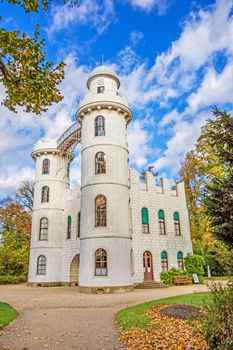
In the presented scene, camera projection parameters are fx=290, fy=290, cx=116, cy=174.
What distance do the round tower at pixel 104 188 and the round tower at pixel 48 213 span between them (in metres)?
7.64

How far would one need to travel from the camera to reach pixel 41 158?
95.4 feet

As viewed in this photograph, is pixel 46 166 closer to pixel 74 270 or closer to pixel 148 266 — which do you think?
pixel 74 270

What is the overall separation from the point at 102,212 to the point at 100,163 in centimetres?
352

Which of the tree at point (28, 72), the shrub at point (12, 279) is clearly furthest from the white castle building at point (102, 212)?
the tree at point (28, 72)

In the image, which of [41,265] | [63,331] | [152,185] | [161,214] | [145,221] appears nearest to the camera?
[63,331]

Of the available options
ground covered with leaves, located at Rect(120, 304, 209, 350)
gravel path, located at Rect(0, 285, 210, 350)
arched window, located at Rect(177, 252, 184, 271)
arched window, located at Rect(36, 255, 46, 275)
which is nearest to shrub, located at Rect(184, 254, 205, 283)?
arched window, located at Rect(177, 252, 184, 271)

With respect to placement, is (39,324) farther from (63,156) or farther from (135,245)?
(63,156)

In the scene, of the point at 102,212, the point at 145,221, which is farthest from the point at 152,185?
the point at 102,212

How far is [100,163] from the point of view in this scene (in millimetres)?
20703

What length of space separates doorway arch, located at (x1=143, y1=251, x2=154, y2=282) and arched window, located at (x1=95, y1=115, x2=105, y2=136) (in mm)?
10153

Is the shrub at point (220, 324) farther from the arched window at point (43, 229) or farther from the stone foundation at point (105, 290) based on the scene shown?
the arched window at point (43, 229)

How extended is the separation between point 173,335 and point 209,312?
234 centimetres

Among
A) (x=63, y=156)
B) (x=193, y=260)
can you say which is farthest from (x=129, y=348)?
(x=63, y=156)

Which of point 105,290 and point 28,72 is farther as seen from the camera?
point 105,290
